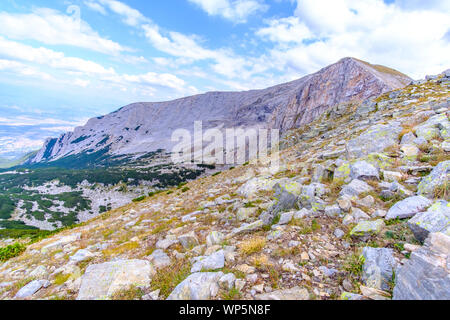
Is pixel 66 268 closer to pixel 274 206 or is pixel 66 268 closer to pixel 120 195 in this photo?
pixel 274 206

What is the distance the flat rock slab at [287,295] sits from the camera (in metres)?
3.36

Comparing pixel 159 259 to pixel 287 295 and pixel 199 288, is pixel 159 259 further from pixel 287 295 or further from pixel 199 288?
pixel 287 295

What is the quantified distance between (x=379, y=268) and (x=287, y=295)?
1.77 metres

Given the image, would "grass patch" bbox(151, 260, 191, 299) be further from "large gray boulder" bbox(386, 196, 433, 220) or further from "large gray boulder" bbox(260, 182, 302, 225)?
"large gray boulder" bbox(386, 196, 433, 220)

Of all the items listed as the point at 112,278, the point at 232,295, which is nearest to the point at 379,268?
the point at 232,295

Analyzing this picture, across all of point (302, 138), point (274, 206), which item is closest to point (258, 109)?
point (302, 138)

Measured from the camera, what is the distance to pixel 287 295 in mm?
3387

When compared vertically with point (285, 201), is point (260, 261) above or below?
below

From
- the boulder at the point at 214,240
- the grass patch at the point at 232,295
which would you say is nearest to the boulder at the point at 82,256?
the boulder at the point at 214,240

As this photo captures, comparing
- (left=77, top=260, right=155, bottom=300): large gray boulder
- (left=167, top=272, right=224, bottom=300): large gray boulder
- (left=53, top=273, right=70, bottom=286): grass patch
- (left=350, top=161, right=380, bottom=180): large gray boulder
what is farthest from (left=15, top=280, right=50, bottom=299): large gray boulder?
(left=350, top=161, right=380, bottom=180): large gray boulder

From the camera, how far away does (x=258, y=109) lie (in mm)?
170625

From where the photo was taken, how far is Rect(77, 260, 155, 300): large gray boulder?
4.56 m

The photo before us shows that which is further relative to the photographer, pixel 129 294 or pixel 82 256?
pixel 82 256
